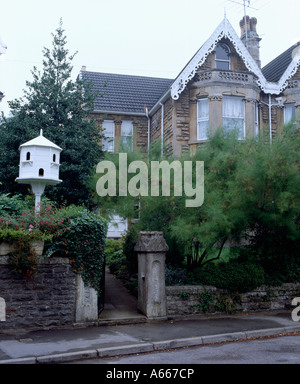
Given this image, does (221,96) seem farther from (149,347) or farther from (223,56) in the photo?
(149,347)

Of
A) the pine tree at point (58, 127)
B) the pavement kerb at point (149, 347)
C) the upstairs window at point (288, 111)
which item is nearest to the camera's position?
the pavement kerb at point (149, 347)

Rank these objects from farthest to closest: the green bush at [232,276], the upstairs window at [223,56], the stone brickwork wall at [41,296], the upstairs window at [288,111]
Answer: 1. the upstairs window at [288,111]
2. the upstairs window at [223,56]
3. the green bush at [232,276]
4. the stone brickwork wall at [41,296]

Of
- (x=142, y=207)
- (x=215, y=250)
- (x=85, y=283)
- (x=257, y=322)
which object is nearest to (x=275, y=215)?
(x=215, y=250)

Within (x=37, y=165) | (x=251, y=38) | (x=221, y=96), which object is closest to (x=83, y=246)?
(x=37, y=165)

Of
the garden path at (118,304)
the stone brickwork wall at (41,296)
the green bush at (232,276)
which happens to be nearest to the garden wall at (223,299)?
the green bush at (232,276)

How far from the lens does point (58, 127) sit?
15883 millimetres

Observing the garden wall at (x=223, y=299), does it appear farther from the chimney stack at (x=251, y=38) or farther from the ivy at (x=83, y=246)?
the chimney stack at (x=251, y=38)

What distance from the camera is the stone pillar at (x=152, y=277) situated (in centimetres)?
969

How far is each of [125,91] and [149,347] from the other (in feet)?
63.1

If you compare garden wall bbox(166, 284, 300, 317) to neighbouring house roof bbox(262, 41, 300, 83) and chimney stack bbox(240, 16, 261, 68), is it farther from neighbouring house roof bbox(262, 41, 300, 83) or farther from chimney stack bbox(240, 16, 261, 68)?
chimney stack bbox(240, 16, 261, 68)

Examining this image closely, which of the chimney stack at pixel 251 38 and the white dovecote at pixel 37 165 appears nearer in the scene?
the white dovecote at pixel 37 165

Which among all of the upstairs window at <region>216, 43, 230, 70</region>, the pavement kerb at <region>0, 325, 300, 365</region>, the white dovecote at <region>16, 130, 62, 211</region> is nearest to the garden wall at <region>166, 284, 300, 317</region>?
the pavement kerb at <region>0, 325, 300, 365</region>

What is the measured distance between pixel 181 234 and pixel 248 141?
11.9ft

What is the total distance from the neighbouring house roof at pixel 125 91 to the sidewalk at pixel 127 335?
14406 millimetres
